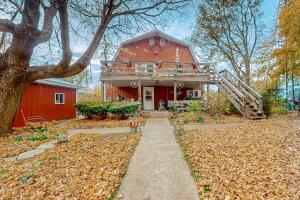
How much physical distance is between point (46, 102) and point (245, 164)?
13.1 metres

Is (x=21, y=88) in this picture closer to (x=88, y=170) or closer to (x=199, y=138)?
(x=88, y=170)

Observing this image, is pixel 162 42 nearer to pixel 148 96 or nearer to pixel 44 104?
pixel 148 96

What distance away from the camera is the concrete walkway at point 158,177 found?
302cm

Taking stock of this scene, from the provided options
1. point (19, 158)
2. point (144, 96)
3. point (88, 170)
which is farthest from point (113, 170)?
point (144, 96)

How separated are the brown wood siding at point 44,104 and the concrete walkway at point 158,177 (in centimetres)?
941

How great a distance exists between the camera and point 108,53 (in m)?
12.1

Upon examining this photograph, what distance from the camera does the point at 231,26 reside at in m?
17.5

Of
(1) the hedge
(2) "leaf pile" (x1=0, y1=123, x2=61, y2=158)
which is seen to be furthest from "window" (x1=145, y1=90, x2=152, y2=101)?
(2) "leaf pile" (x1=0, y1=123, x2=61, y2=158)

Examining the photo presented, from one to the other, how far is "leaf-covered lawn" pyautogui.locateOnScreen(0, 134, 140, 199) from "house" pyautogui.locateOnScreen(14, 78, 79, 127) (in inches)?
292

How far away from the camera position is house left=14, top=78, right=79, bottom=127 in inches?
466

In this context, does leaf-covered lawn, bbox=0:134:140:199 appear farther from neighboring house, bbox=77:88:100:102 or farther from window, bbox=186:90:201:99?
neighboring house, bbox=77:88:100:102

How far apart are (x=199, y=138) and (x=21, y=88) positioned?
7.28 m

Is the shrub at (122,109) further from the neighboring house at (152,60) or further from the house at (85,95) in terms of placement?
the house at (85,95)

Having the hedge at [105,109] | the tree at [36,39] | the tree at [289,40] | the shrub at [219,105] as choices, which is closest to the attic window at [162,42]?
the shrub at [219,105]
